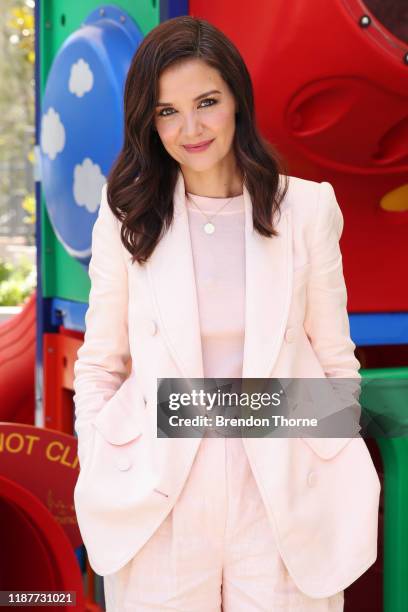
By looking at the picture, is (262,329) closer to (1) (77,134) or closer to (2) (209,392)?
Answer: (2) (209,392)

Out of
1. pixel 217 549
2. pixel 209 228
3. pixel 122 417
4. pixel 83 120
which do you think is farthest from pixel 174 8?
pixel 217 549

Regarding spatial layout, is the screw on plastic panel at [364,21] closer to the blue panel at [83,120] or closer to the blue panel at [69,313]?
the blue panel at [83,120]

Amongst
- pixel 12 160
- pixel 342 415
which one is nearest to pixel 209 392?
pixel 342 415

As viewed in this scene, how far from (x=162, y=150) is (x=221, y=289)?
1.01 feet

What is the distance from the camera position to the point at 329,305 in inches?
74.2

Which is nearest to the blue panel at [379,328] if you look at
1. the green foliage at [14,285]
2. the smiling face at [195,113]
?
the smiling face at [195,113]

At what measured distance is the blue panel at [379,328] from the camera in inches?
111

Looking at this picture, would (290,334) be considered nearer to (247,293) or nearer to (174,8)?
(247,293)

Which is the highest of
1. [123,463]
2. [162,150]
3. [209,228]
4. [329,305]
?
[162,150]

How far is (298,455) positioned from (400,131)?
41.1 inches

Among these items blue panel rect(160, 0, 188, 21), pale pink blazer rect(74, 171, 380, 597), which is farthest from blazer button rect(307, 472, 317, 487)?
blue panel rect(160, 0, 188, 21)

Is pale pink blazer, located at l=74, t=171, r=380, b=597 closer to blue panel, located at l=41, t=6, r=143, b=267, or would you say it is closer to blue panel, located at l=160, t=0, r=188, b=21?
blue panel, located at l=160, t=0, r=188, b=21

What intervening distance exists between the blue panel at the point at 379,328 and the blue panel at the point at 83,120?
830 millimetres

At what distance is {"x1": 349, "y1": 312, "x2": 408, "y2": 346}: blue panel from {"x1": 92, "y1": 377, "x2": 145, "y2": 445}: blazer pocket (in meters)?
1.03
